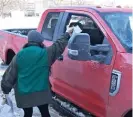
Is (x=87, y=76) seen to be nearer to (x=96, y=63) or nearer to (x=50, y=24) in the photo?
(x=96, y=63)

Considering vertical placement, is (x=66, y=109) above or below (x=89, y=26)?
below

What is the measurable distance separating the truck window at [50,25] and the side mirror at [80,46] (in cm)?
147

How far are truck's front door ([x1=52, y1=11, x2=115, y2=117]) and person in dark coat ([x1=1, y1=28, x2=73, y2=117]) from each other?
508 millimetres

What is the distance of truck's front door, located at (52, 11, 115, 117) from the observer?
12.5 feet

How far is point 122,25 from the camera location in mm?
4113

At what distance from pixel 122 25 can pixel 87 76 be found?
758 mm

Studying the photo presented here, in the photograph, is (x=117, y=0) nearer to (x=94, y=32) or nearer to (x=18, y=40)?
(x=18, y=40)

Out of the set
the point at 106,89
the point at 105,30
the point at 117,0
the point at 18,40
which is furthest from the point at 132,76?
the point at 117,0

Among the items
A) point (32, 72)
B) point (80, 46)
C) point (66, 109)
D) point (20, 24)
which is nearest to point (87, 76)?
point (80, 46)

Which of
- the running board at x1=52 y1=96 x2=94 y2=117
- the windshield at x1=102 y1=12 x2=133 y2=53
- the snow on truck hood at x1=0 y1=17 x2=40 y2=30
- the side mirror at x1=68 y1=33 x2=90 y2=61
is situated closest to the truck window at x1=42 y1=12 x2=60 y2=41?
the running board at x1=52 y1=96 x2=94 y2=117

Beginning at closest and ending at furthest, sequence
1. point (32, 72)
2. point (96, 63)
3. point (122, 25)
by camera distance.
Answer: point (32, 72), point (96, 63), point (122, 25)

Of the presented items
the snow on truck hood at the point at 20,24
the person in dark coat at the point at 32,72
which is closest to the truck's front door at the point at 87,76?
the person in dark coat at the point at 32,72

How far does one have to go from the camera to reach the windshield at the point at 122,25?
12.5ft

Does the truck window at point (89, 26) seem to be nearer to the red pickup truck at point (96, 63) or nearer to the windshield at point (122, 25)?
the red pickup truck at point (96, 63)
